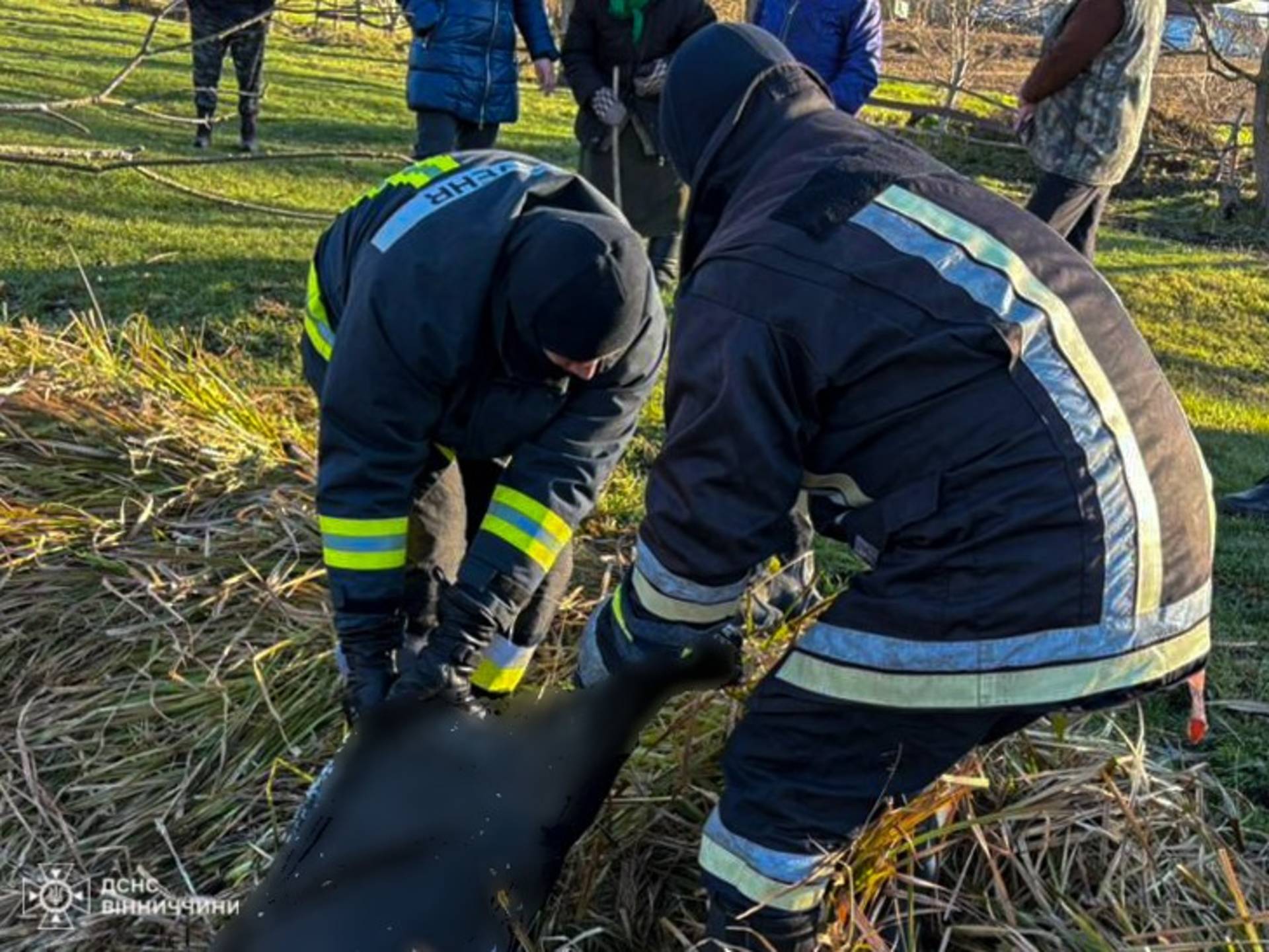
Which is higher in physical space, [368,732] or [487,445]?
[487,445]

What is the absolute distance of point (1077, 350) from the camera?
1711 mm

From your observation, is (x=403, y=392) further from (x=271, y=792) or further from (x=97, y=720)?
(x=97, y=720)

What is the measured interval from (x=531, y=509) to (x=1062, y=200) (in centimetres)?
324

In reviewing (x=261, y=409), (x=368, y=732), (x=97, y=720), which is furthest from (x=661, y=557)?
(x=261, y=409)

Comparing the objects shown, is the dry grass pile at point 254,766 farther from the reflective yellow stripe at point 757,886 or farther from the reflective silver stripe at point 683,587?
the reflective silver stripe at point 683,587

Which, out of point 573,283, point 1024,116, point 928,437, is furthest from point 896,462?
point 1024,116

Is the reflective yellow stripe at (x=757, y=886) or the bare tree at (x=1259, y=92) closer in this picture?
the reflective yellow stripe at (x=757, y=886)

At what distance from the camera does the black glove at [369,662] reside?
238 cm

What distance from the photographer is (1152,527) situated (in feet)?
5.69

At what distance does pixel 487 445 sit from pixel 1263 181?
4.12 meters

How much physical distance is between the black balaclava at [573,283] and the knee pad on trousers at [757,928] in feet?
3.10

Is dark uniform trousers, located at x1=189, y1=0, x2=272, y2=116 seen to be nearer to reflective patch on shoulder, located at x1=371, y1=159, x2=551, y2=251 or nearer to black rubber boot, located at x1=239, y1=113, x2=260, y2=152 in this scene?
black rubber boot, located at x1=239, y1=113, x2=260, y2=152

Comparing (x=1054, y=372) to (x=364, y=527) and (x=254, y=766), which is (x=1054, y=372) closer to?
(x=364, y=527)

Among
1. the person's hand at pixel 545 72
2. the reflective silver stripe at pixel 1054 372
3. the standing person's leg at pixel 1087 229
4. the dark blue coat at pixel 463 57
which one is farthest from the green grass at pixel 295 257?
the reflective silver stripe at pixel 1054 372
